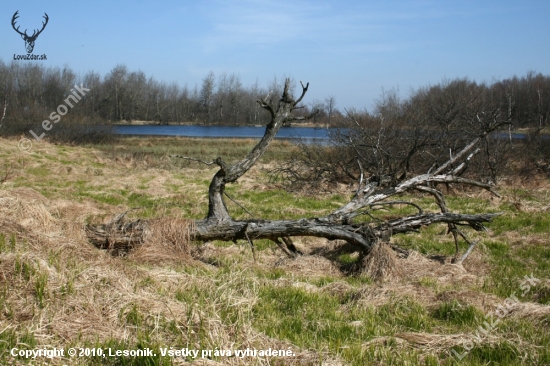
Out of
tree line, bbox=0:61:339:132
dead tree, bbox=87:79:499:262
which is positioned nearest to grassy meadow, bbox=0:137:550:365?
dead tree, bbox=87:79:499:262

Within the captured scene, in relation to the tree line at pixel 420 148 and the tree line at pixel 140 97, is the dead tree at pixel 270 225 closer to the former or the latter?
the tree line at pixel 420 148

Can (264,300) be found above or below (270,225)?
below

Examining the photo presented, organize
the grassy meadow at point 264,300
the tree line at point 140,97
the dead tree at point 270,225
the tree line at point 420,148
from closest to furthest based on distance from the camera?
1. the grassy meadow at point 264,300
2. the dead tree at point 270,225
3. the tree line at point 420,148
4. the tree line at point 140,97

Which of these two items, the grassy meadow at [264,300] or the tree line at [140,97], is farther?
the tree line at [140,97]

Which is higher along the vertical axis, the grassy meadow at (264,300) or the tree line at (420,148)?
the tree line at (420,148)

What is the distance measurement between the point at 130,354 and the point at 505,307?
4.22m

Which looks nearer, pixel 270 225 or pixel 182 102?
pixel 270 225

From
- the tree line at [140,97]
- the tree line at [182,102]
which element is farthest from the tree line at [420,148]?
the tree line at [140,97]

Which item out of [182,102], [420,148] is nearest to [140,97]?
[182,102]

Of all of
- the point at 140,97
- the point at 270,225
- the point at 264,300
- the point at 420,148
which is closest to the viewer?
the point at 264,300

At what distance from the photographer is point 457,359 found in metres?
4.01

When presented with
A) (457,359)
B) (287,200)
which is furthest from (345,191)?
(457,359)

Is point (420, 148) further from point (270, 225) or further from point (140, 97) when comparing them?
point (140, 97)

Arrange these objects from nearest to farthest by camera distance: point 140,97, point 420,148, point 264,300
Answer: point 264,300 < point 420,148 < point 140,97
